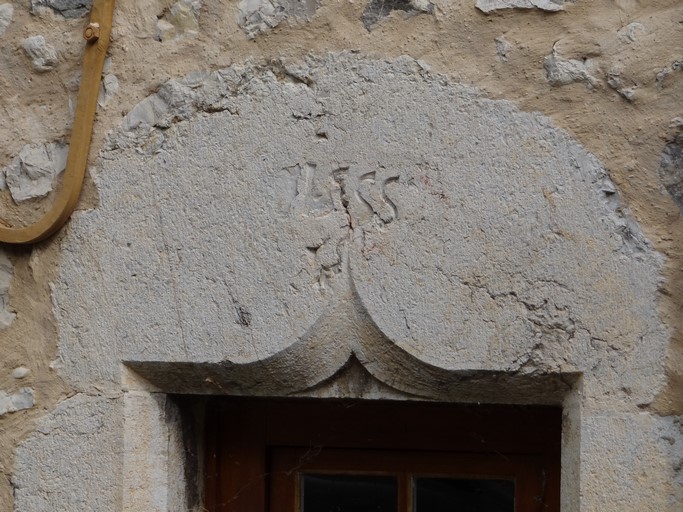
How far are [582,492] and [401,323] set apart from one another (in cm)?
42

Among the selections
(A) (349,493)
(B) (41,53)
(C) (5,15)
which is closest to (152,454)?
(A) (349,493)

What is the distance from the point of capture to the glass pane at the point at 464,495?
6.48 feet

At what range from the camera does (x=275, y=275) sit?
1.76 meters

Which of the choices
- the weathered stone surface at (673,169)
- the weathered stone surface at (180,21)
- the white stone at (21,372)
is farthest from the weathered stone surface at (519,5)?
the white stone at (21,372)

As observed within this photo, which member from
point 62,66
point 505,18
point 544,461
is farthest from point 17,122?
point 544,461

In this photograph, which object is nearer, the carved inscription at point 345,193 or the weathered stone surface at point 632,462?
the weathered stone surface at point 632,462

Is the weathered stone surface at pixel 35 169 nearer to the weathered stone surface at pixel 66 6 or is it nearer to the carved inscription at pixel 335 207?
the weathered stone surface at pixel 66 6

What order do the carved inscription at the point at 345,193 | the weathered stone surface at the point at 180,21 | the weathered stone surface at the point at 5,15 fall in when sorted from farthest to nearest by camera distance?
the weathered stone surface at the point at 5,15 < the weathered stone surface at the point at 180,21 < the carved inscription at the point at 345,193

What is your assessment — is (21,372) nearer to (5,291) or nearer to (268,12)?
(5,291)

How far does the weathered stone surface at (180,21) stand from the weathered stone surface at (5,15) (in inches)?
12.8

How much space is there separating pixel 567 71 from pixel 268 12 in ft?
1.84

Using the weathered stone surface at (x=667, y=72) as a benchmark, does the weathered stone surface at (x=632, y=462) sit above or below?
below

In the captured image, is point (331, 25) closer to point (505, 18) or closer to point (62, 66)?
point (505, 18)

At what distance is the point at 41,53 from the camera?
1930 mm
